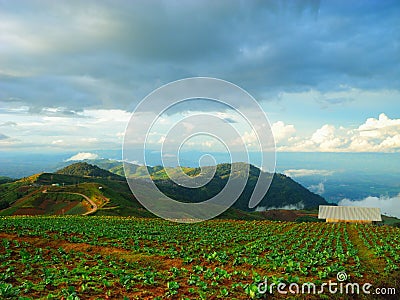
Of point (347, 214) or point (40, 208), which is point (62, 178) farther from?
point (347, 214)

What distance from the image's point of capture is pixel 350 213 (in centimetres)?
7169

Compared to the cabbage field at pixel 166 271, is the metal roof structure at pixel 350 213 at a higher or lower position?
lower

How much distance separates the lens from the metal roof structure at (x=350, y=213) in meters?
69.6

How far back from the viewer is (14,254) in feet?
65.7

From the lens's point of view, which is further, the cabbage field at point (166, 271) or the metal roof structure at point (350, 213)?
the metal roof structure at point (350, 213)

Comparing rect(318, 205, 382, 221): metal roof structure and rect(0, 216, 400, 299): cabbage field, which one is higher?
rect(0, 216, 400, 299): cabbage field

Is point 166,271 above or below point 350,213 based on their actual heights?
above

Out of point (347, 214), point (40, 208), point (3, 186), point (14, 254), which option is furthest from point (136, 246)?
point (3, 186)

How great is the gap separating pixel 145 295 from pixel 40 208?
10494 cm

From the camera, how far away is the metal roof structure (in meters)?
69.6

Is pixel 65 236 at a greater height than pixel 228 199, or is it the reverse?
pixel 228 199

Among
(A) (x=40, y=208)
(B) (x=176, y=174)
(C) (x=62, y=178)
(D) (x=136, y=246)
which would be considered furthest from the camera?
(C) (x=62, y=178)

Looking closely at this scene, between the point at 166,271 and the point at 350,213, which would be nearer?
the point at 166,271

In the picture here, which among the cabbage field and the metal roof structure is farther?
the metal roof structure
